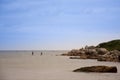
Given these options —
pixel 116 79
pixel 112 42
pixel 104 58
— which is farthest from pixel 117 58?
pixel 112 42

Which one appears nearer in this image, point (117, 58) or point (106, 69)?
point (106, 69)

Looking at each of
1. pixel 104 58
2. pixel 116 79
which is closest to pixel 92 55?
pixel 104 58

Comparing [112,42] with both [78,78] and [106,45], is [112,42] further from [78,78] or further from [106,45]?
[78,78]

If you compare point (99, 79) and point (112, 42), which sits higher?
point (112, 42)

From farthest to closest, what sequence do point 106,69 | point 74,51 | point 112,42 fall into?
point 112,42 → point 74,51 → point 106,69

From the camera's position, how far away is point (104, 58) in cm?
8150

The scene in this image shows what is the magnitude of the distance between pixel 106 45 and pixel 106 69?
364 feet

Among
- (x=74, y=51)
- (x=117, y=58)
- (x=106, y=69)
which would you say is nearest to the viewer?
(x=106, y=69)

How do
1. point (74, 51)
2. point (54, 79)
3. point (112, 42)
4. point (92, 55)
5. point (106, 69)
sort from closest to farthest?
point (54, 79) → point (106, 69) → point (92, 55) → point (74, 51) → point (112, 42)

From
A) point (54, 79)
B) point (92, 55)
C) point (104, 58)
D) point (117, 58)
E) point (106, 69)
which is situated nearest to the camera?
point (54, 79)

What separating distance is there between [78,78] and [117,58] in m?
47.1

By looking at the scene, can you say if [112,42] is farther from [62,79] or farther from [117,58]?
[62,79]

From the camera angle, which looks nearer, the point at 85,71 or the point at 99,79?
the point at 99,79

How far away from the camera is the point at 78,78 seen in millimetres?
31000
